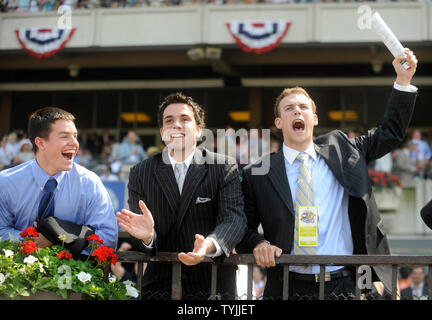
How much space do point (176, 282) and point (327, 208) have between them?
1.15 metres

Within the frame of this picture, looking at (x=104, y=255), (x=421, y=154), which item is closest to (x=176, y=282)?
(x=104, y=255)

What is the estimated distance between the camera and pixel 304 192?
4035 mm

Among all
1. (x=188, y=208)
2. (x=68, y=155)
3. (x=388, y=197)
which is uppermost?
(x=388, y=197)

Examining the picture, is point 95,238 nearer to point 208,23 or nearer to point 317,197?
point 317,197

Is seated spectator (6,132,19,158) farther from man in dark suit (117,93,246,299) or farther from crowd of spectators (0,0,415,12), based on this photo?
man in dark suit (117,93,246,299)

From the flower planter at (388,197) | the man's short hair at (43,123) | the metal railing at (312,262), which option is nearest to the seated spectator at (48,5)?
the flower planter at (388,197)

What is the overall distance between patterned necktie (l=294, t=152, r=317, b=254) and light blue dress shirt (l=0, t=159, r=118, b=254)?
1240 millimetres

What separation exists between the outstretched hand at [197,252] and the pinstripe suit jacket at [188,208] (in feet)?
1.28

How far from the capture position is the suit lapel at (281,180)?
3998 millimetres

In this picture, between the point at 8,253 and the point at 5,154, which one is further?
the point at 5,154

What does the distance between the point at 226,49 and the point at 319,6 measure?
2928 mm

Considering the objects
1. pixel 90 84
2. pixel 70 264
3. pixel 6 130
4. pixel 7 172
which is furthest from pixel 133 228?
pixel 6 130

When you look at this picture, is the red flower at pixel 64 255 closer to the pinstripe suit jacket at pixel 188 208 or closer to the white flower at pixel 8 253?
the white flower at pixel 8 253

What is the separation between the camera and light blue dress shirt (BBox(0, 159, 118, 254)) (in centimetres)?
397
